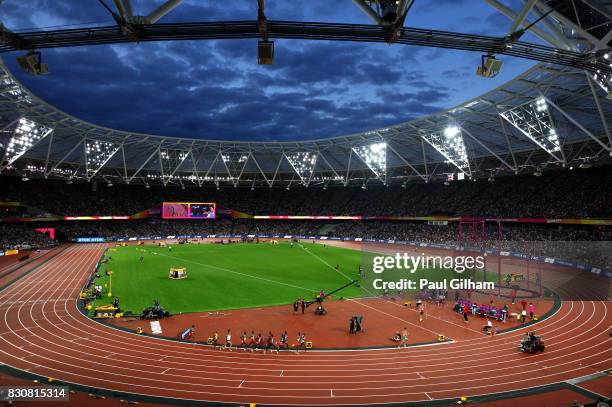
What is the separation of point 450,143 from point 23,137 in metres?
61.7

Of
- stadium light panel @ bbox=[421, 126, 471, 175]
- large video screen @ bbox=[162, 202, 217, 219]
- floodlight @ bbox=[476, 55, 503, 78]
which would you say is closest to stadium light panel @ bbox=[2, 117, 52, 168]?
large video screen @ bbox=[162, 202, 217, 219]

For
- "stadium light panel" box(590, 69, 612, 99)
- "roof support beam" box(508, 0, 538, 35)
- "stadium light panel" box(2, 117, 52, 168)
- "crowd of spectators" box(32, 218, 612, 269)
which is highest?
"stadium light panel" box(2, 117, 52, 168)

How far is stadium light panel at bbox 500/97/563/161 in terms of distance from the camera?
4244cm

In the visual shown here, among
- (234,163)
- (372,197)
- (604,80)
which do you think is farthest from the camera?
(372,197)

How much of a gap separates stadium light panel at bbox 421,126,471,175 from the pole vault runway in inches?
1452

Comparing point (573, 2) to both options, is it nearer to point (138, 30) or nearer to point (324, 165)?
point (138, 30)

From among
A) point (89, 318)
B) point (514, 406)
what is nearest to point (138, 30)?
point (514, 406)

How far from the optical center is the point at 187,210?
86.3m

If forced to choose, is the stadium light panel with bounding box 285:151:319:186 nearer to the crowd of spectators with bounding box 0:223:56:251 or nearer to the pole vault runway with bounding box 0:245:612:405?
the crowd of spectators with bounding box 0:223:56:251

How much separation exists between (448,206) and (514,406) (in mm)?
63081

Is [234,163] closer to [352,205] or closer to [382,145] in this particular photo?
[352,205]

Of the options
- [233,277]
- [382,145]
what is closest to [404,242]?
[382,145]

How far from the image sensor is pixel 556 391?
15703 mm

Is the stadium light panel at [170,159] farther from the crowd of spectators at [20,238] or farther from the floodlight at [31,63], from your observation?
the floodlight at [31,63]
